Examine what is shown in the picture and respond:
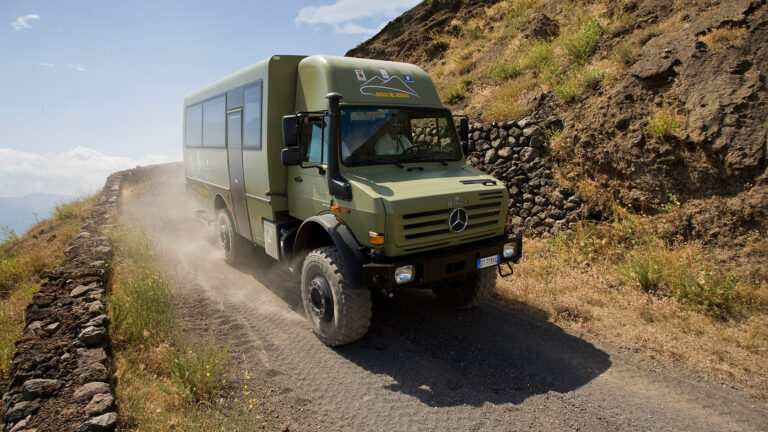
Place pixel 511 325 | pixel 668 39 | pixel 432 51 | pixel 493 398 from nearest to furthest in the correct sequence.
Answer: pixel 493 398
pixel 511 325
pixel 668 39
pixel 432 51

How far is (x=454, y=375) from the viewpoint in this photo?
4.34 m

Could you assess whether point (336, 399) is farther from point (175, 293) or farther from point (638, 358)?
point (175, 293)

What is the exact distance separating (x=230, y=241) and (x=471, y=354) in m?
5.07

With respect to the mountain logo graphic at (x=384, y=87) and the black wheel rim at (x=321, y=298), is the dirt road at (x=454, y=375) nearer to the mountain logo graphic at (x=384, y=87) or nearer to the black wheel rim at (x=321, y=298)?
the black wheel rim at (x=321, y=298)

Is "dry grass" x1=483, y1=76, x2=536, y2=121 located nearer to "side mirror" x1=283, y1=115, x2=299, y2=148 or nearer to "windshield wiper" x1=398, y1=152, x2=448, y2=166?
"windshield wiper" x1=398, y1=152, x2=448, y2=166

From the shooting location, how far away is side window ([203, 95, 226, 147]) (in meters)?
7.70

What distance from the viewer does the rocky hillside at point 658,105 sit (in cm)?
630

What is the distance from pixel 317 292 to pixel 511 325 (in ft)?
7.86

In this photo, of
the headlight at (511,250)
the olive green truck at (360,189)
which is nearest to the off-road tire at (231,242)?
the olive green truck at (360,189)

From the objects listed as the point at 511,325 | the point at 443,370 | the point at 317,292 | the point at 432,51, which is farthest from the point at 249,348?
the point at 432,51

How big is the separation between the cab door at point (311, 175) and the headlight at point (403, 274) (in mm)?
1248

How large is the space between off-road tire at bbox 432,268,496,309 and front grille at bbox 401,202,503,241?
888 millimetres

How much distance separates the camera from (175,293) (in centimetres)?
663

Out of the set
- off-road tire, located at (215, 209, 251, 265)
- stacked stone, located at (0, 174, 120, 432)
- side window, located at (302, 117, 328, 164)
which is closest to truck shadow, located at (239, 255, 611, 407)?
side window, located at (302, 117, 328, 164)
